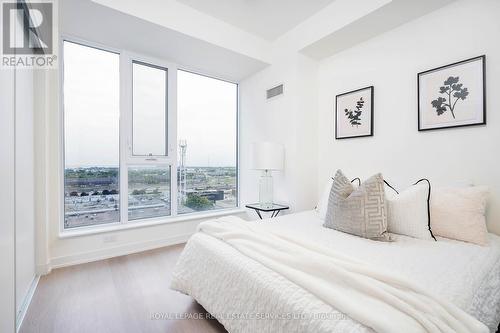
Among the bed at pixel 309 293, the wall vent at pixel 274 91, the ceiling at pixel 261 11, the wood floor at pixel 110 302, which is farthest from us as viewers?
the wall vent at pixel 274 91

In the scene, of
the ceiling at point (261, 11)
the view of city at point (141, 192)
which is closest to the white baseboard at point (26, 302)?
the view of city at point (141, 192)

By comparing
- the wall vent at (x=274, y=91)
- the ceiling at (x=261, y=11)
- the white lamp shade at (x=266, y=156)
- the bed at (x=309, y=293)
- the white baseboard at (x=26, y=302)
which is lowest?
the white baseboard at (x=26, y=302)

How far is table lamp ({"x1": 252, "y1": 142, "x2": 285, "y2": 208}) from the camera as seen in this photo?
2.86 m

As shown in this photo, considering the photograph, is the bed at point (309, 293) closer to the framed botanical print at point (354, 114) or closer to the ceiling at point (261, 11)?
the framed botanical print at point (354, 114)

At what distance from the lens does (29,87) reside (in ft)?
6.35

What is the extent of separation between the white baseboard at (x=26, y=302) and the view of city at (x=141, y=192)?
0.68 metres

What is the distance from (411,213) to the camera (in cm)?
168

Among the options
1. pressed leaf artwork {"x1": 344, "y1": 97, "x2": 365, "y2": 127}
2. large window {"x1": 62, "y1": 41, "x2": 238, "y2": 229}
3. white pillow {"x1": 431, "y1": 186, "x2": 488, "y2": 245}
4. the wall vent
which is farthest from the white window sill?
white pillow {"x1": 431, "y1": 186, "x2": 488, "y2": 245}

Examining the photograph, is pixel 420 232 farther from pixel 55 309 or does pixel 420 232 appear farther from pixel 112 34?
pixel 112 34

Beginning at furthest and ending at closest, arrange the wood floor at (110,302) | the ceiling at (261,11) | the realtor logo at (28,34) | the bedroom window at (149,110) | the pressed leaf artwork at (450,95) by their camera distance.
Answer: the bedroom window at (149,110), the ceiling at (261,11), the pressed leaf artwork at (450,95), the wood floor at (110,302), the realtor logo at (28,34)

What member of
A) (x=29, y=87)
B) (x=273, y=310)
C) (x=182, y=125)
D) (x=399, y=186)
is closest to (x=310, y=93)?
(x=399, y=186)

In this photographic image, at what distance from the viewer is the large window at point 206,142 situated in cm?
339

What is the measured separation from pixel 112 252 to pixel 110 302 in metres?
1.02

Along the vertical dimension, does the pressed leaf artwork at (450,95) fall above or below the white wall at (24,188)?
above
